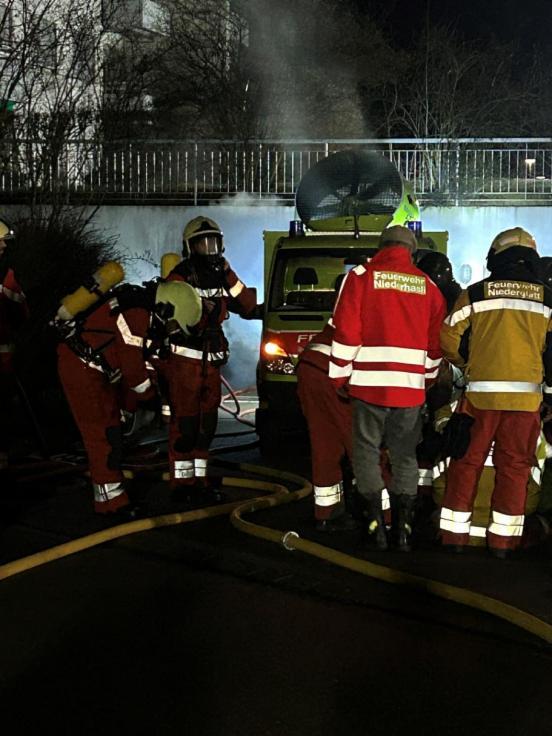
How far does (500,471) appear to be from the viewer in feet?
20.5

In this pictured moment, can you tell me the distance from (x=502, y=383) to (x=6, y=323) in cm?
439

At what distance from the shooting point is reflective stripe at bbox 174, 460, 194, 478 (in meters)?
7.73

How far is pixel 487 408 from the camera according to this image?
621 centimetres

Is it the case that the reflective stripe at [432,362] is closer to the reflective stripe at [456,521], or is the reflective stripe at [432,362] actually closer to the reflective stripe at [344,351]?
the reflective stripe at [344,351]

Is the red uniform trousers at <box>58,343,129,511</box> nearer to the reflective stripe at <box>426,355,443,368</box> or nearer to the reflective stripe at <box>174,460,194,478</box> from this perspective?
the reflective stripe at <box>174,460,194,478</box>

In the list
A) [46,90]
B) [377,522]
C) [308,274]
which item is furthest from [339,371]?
[46,90]

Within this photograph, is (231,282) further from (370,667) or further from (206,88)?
(206,88)

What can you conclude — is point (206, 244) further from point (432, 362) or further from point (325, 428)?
point (432, 362)

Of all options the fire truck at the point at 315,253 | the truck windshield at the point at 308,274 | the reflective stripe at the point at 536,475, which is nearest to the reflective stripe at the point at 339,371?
the reflective stripe at the point at 536,475

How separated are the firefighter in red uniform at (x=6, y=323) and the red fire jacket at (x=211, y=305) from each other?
1.68 metres

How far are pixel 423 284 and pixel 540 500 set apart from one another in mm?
1650

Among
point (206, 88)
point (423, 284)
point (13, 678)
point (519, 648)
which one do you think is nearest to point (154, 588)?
point (13, 678)

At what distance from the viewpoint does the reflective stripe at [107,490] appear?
7.29m

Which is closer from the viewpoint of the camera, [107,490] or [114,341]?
[114,341]
